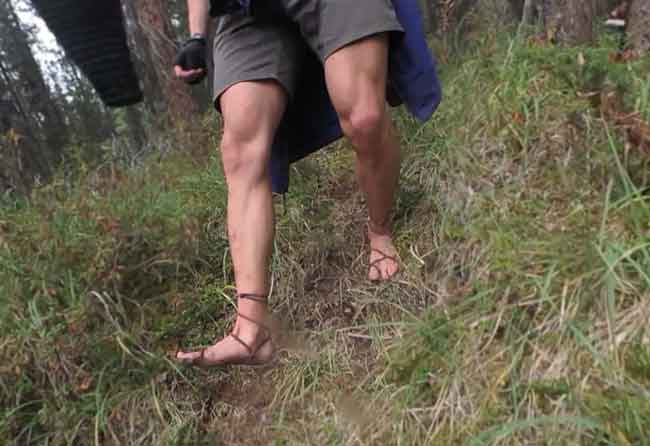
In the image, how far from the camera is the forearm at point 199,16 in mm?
1737

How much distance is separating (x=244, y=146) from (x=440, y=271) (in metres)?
0.68

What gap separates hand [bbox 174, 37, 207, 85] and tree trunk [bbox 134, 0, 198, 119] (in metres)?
2.49

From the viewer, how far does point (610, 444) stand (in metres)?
0.95

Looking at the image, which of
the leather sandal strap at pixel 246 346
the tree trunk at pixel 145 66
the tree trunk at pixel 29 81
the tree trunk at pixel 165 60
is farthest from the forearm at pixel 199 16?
the tree trunk at pixel 29 81

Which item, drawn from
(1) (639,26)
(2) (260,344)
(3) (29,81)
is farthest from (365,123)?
(3) (29,81)

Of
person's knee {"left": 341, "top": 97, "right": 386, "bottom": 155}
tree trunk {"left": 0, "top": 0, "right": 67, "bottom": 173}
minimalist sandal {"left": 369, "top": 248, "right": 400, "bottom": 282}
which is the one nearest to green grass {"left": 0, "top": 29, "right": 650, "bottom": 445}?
minimalist sandal {"left": 369, "top": 248, "right": 400, "bottom": 282}

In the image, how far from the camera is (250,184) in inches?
63.9

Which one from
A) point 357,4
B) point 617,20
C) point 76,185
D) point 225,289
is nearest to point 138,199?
point 76,185

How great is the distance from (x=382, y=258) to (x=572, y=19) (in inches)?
50.5

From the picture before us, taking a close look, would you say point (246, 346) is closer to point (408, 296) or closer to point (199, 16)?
point (408, 296)

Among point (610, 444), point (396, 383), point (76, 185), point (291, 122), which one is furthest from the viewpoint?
point (76, 185)

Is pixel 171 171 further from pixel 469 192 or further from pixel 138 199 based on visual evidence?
pixel 469 192

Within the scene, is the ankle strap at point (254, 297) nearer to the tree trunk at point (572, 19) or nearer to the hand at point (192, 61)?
the hand at point (192, 61)

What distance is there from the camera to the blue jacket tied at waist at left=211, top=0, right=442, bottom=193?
5.48 ft
